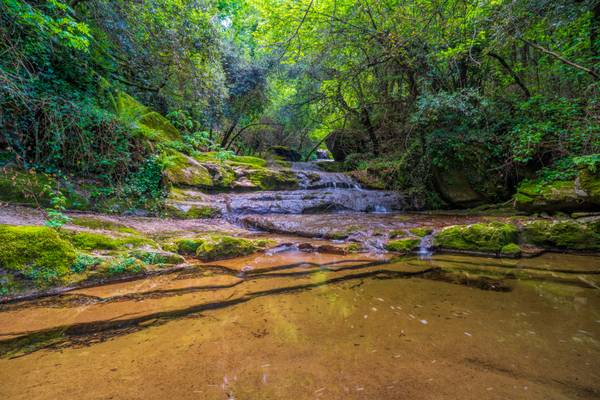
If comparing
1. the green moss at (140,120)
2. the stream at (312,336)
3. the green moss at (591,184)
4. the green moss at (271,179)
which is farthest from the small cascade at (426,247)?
the green moss at (140,120)

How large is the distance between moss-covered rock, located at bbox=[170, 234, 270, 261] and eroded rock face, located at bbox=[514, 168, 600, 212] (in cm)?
645

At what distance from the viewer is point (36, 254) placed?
270 cm

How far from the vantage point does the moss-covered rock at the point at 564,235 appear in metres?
4.32

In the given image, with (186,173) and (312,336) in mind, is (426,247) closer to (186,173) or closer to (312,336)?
(312,336)

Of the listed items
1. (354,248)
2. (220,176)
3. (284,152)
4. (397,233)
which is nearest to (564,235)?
(397,233)

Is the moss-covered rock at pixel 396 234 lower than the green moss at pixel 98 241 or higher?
lower

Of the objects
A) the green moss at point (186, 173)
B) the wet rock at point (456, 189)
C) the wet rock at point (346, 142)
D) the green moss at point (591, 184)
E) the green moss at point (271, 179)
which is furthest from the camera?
the wet rock at point (346, 142)

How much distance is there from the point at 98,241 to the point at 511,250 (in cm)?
585

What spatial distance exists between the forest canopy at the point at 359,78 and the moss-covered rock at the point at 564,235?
182cm

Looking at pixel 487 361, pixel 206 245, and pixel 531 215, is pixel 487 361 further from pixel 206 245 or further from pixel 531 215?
pixel 531 215

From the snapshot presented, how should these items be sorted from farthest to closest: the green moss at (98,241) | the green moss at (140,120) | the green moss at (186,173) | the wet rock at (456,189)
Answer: the wet rock at (456,189), the green moss at (186,173), the green moss at (140,120), the green moss at (98,241)

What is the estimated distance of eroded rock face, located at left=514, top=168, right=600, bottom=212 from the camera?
540 cm

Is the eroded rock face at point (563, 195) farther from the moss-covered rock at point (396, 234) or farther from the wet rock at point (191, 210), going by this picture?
the wet rock at point (191, 210)

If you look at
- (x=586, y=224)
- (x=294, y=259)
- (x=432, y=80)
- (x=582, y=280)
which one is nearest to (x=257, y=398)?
(x=294, y=259)
